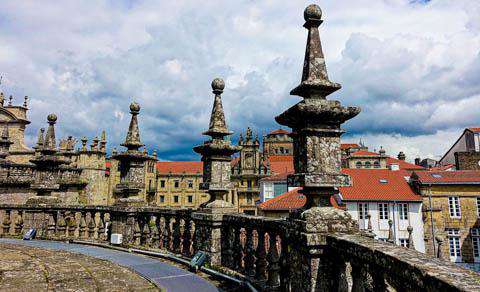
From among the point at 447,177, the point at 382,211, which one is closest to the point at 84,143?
the point at 382,211

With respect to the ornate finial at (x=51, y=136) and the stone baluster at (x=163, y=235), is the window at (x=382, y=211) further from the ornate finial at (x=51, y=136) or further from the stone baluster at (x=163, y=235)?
the ornate finial at (x=51, y=136)


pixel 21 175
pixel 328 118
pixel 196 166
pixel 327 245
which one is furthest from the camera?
pixel 196 166

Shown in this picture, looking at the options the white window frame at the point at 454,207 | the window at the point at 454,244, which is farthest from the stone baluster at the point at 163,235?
the white window frame at the point at 454,207

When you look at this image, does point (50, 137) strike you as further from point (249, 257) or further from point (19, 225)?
point (249, 257)

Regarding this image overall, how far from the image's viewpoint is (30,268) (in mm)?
5746

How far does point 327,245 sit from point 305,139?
1213mm

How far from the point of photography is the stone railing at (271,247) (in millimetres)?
2064

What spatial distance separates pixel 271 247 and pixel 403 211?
33.6m

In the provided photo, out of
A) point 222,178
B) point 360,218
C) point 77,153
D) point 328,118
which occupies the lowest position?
point 360,218

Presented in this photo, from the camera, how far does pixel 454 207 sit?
110 ft

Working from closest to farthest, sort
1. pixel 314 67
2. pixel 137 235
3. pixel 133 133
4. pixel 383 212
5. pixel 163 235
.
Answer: pixel 314 67 < pixel 163 235 < pixel 137 235 < pixel 133 133 < pixel 383 212

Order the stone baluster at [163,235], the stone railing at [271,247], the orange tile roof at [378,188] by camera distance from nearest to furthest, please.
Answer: the stone railing at [271,247], the stone baluster at [163,235], the orange tile roof at [378,188]

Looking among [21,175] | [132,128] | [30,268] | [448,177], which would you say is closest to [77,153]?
[21,175]

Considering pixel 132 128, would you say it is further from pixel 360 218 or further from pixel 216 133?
pixel 360 218
